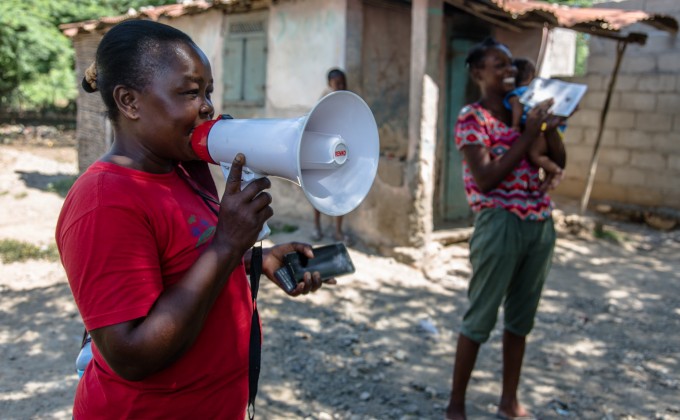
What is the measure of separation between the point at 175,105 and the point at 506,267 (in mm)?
1916

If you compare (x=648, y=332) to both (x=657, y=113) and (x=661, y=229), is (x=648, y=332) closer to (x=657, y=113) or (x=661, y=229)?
(x=661, y=229)

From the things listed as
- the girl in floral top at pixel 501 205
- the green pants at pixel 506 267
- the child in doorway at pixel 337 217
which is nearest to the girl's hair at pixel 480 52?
the girl in floral top at pixel 501 205

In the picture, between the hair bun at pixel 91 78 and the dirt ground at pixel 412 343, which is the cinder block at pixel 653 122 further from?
the hair bun at pixel 91 78

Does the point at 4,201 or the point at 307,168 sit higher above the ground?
the point at 307,168

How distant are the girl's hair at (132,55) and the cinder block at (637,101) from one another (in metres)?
7.94

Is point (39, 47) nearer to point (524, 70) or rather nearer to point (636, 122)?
point (636, 122)

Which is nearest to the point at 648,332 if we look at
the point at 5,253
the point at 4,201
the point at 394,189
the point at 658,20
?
the point at 394,189

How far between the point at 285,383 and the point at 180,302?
242cm

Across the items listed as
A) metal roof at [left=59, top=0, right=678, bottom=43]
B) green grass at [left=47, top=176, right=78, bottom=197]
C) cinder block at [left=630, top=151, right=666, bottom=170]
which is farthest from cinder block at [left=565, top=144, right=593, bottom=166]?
green grass at [left=47, top=176, right=78, bottom=197]

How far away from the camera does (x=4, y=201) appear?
8.60m

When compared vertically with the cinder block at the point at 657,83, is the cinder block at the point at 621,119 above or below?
below

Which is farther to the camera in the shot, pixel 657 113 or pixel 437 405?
pixel 657 113

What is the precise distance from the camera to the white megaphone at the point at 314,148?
1.28 metres

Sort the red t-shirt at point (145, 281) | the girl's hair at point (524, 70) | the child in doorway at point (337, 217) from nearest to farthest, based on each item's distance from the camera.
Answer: the red t-shirt at point (145, 281)
the girl's hair at point (524, 70)
the child in doorway at point (337, 217)
